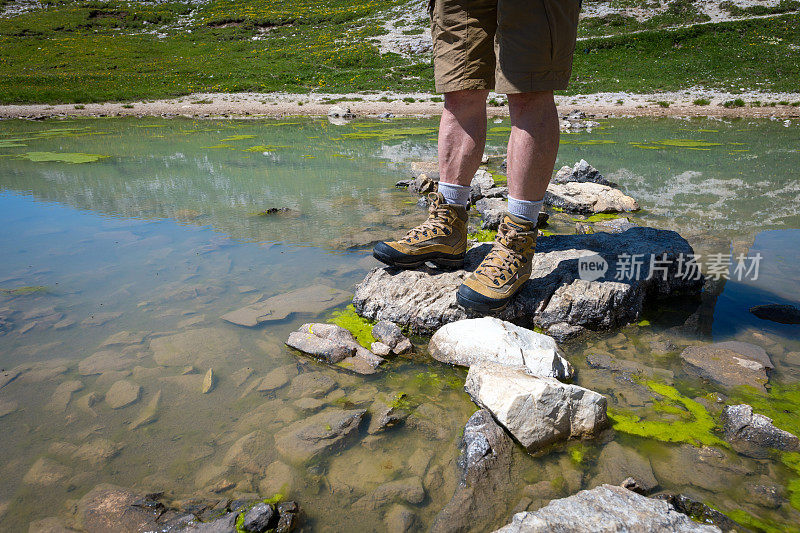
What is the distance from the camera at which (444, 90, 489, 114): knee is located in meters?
2.56

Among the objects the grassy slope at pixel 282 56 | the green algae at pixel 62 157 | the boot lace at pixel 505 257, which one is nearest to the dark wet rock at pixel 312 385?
the boot lace at pixel 505 257

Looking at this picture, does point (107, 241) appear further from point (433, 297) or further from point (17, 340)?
point (433, 297)

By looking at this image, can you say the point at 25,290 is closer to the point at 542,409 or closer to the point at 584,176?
the point at 542,409

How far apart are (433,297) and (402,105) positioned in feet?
53.5

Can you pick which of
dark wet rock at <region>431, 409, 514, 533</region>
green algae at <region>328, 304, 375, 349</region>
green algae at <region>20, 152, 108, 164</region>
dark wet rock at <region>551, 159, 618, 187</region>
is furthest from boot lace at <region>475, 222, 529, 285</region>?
green algae at <region>20, 152, 108, 164</region>

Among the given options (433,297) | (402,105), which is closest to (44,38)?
(402,105)

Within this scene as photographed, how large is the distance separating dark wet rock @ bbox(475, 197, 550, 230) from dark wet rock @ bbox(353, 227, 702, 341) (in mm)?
936

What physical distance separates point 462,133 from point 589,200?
260 cm

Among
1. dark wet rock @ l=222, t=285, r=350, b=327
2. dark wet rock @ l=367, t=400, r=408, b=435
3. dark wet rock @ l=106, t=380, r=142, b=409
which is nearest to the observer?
dark wet rock @ l=367, t=400, r=408, b=435

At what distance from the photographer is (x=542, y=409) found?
1.68 m

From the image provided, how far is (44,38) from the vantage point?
4247 cm

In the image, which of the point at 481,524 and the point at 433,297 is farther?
the point at 433,297

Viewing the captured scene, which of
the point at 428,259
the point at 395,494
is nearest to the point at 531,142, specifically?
the point at 428,259

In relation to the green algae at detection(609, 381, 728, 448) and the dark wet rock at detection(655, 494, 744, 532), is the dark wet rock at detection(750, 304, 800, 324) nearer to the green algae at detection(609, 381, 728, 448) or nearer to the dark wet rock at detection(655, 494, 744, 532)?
the green algae at detection(609, 381, 728, 448)
